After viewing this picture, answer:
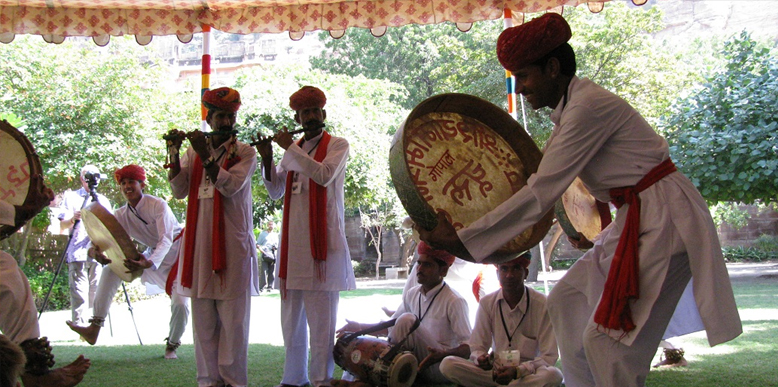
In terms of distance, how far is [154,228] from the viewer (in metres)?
6.13

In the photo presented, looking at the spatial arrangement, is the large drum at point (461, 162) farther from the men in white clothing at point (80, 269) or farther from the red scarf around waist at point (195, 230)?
the men in white clothing at point (80, 269)

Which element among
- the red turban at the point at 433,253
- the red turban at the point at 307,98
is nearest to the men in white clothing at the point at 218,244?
the red turban at the point at 307,98

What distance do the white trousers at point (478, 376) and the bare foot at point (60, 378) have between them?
2085mm

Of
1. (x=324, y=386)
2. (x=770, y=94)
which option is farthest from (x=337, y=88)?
(x=324, y=386)

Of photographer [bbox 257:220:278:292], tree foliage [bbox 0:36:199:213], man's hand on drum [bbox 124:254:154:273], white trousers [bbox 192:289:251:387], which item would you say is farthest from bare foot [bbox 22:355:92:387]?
photographer [bbox 257:220:278:292]

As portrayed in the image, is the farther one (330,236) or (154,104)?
(154,104)

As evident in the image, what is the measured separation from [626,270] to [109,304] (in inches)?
189

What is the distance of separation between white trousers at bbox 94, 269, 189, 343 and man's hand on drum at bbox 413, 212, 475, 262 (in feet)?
12.3

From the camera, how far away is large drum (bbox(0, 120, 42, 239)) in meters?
4.02

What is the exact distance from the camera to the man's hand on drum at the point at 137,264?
5508mm

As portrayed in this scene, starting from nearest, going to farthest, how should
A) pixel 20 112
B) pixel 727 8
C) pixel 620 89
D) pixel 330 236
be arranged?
pixel 330 236
pixel 20 112
pixel 620 89
pixel 727 8

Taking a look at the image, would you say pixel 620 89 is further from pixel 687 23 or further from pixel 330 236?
pixel 687 23

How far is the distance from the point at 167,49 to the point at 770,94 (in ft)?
145

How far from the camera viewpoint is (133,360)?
5.81 m
